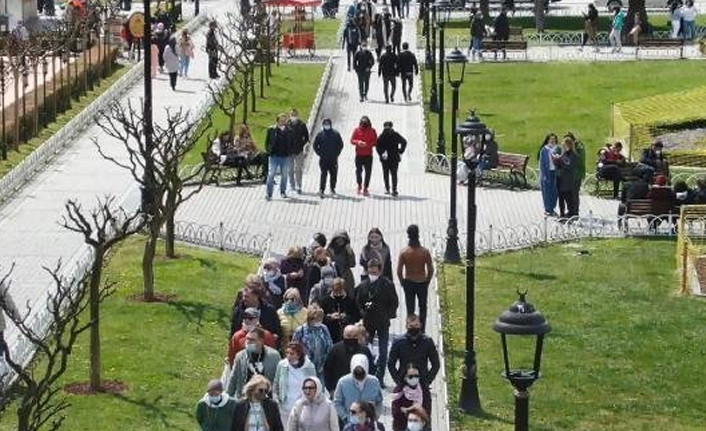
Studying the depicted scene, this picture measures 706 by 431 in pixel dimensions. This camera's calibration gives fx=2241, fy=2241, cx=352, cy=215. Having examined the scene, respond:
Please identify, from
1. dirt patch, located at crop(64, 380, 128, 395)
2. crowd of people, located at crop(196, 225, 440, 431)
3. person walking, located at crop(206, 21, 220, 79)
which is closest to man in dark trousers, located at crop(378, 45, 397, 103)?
person walking, located at crop(206, 21, 220, 79)

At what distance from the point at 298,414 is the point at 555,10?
54.2m

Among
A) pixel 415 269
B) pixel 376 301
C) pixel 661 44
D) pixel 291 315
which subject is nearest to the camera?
pixel 291 315

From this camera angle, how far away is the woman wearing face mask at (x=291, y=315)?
2502 centimetres

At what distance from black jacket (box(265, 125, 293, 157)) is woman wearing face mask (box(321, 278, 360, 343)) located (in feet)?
45.6

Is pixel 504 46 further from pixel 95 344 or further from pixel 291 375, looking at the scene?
pixel 291 375

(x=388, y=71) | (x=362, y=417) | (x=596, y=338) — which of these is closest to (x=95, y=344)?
(x=362, y=417)

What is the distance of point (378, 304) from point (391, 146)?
1357 cm

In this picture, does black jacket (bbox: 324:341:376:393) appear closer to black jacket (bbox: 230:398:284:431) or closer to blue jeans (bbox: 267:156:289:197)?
black jacket (bbox: 230:398:284:431)

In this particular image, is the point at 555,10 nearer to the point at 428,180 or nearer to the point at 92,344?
the point at 428,180

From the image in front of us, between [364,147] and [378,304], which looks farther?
[364,147]

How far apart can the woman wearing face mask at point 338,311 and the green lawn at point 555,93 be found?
752 inches

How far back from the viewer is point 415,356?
2359 cm

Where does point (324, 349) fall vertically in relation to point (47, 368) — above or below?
above

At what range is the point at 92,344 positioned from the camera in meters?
26.2
